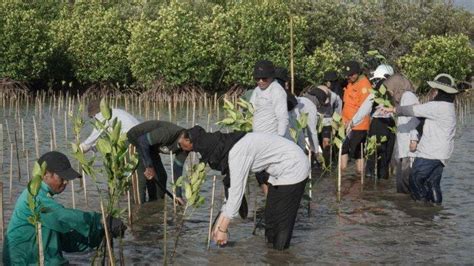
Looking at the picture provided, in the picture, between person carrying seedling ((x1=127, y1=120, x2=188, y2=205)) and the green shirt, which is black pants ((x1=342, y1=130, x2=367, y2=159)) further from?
the green shirt

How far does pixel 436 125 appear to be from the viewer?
10.5 metres

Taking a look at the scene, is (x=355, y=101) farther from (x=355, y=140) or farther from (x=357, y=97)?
(x=355, y=140)

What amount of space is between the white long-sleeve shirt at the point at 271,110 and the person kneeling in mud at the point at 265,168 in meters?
1.70

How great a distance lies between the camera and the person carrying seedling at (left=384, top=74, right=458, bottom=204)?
10398 millimetres

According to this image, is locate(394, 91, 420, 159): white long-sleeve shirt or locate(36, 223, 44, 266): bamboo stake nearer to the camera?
locate(36, 223, 44, 266): bamboo stake

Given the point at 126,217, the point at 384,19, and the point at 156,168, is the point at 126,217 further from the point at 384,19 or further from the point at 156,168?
the point at 384,19

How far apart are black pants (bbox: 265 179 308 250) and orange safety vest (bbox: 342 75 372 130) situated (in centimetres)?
545

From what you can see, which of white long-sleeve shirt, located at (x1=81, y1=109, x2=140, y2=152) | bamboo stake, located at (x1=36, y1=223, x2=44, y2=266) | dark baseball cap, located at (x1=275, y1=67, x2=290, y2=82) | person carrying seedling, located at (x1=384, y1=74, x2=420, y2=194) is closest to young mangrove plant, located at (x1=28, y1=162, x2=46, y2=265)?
bamboo stake, located at (x1=36, y1=223, x2=44, y2=266)

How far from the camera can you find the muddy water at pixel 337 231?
28.5 feet

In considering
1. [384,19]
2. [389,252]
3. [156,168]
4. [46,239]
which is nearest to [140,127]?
[156,168]

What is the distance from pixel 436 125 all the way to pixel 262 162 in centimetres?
376

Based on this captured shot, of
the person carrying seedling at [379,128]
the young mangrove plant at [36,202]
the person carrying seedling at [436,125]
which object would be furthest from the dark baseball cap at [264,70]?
the young mangrove plant at [36,202]

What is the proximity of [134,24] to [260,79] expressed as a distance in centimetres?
3244

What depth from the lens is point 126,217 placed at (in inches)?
413
